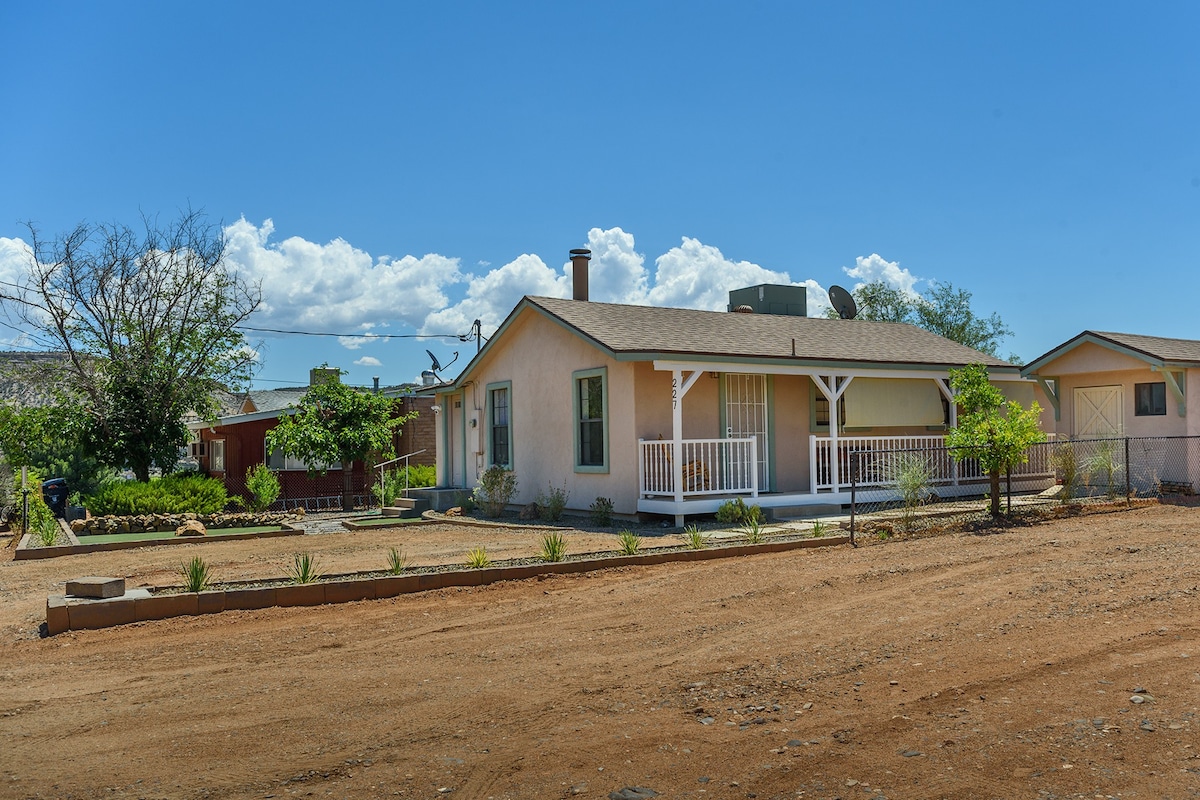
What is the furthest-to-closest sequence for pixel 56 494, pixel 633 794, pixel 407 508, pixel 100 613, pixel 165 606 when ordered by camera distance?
pixel 56 494
pixel 407 508
pixel 165 606
pixel 100 613
pixel 633 794

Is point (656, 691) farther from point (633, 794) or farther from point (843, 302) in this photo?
point (843, 302)

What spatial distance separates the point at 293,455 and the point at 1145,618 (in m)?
19.7

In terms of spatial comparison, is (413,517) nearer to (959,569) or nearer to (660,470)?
(660,470)

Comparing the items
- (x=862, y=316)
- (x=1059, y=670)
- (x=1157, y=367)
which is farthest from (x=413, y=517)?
(x=862, y=316)

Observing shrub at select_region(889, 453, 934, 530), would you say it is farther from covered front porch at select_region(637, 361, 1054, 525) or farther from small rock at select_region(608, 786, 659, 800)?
small rock at select_region(608, 786, 659, 800)

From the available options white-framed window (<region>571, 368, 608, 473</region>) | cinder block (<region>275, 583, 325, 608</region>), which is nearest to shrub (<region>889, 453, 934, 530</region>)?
white-framed window (<region>571, 368, 608, 473</region>)

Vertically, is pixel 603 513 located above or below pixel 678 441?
below

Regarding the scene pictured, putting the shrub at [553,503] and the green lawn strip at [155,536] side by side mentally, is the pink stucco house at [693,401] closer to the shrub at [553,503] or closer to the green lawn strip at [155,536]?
the shrub at [553,503]

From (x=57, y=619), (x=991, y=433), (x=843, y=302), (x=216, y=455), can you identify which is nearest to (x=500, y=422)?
(x=843, y=302)

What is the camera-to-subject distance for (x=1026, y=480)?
19562mm

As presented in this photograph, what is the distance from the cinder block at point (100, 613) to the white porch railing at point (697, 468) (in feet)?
27.6

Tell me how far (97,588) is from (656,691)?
561cm

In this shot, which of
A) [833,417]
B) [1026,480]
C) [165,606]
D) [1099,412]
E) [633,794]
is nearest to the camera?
[633,794]

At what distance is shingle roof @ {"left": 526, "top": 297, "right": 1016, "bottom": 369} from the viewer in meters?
16.5
